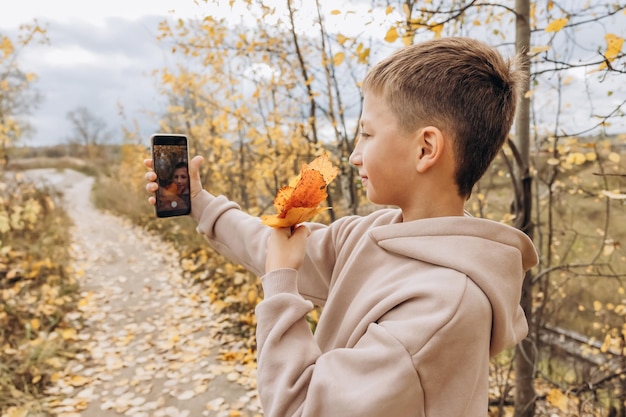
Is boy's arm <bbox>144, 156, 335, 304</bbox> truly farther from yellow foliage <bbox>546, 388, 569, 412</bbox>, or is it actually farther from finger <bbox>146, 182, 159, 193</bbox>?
yellow foliage <bbox>546, 388, 569, 412</bbox>

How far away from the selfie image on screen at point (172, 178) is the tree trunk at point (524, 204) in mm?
1486

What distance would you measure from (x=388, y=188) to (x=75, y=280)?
5911 millimetres

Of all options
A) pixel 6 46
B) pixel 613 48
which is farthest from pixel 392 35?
pixel 6 46

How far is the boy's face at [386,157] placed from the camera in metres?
0.96

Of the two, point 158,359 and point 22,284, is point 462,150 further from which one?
point 22,284

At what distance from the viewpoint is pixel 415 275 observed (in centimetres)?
89

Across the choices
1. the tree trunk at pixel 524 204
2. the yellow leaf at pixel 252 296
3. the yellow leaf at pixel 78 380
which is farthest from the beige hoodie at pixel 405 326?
the yellow leaf at pixel 252 296

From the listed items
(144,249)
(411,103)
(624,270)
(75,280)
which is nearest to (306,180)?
(411,103)

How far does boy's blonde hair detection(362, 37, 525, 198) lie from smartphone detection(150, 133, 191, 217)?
67 centimetres

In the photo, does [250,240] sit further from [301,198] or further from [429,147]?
[429,147]

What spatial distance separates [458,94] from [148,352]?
4.03 metres

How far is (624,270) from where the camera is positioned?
4.93 meters

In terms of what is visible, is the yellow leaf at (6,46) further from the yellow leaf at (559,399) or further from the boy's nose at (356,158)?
the yellow leaf at (559,399)

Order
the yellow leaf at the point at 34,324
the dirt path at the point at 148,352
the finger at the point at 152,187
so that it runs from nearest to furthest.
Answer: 1. the finger at the point at 152,187
2. the dirt path at the point at 148,352
3. the yellow leaf at the point at 34,324
